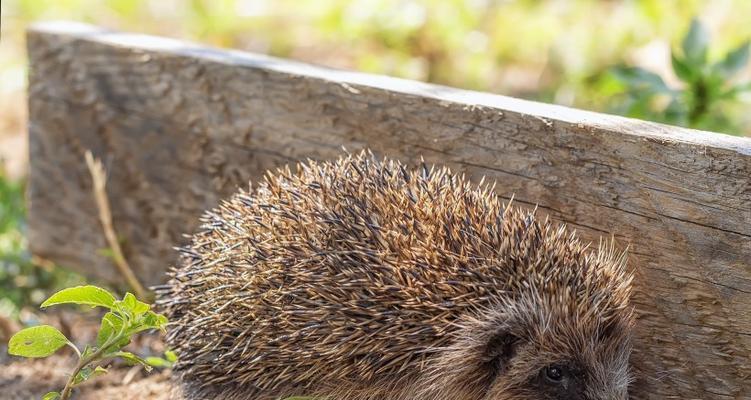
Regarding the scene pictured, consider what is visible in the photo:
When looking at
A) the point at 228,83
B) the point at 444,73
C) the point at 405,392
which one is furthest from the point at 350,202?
the point at 444,73

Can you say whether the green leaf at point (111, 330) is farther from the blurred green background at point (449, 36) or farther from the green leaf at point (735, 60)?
the blurred green background at point (449, 36)

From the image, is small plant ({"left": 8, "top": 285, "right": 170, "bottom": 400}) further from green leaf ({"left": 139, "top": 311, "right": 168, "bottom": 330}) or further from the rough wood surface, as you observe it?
the rough wood surface

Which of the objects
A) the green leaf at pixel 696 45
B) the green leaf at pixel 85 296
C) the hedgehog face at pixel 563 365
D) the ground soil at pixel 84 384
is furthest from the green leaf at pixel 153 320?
the green leaf at pixel 696 45

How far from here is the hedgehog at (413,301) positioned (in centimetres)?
339

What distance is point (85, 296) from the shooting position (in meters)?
3.44

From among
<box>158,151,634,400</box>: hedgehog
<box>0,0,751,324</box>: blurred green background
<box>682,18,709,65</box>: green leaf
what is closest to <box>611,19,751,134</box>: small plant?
<box>682,18,709,65</box>: green leaf

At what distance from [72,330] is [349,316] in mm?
2618

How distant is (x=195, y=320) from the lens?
3775 millimetres

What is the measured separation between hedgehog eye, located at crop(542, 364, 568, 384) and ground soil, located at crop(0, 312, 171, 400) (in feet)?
5.68

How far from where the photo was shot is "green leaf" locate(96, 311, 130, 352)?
356 centimetres

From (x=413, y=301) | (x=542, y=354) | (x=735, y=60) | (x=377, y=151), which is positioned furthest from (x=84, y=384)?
(x=735, y=60)

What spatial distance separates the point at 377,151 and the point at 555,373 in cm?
134

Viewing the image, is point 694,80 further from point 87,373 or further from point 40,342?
point 40,342

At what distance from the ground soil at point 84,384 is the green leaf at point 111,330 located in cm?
76
